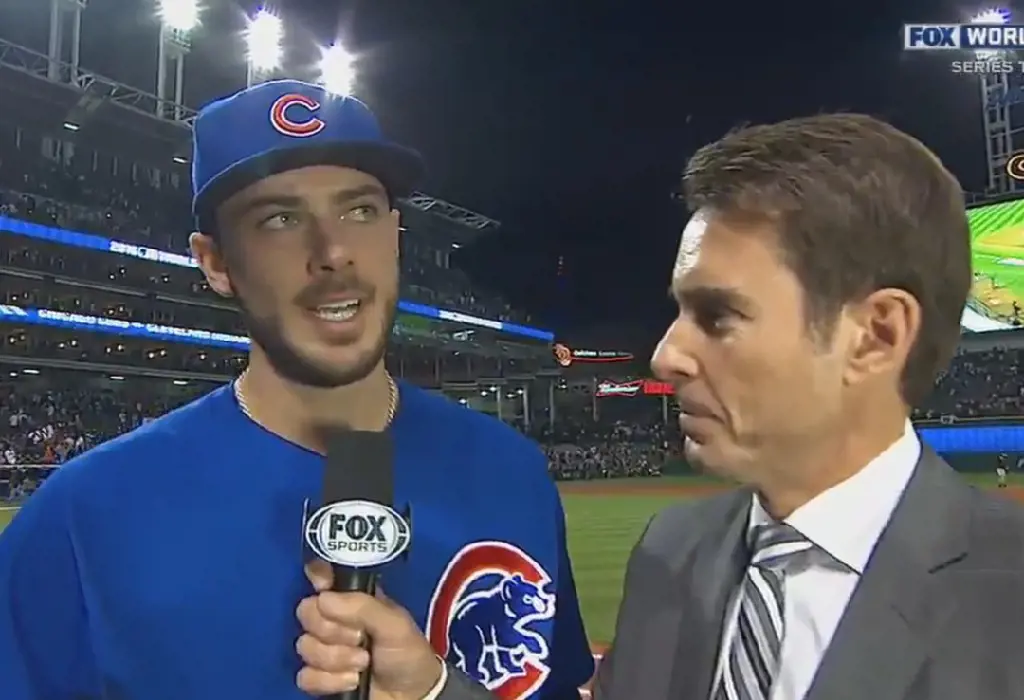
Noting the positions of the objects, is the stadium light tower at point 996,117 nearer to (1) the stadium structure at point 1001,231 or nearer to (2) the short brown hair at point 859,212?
(1) the stadium structure at point 1001,231

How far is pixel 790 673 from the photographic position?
2.15ft

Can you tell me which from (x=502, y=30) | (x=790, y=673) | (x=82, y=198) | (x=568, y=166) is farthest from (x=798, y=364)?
(x=82, y=198)

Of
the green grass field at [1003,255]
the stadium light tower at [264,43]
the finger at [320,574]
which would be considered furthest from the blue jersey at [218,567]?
the green grass field at [1003,255]

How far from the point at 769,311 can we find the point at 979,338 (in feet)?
31.8

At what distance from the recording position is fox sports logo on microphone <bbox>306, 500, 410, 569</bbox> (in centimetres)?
64

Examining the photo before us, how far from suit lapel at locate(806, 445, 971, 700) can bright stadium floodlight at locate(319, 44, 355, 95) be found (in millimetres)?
4230

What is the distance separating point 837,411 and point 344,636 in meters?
0.36

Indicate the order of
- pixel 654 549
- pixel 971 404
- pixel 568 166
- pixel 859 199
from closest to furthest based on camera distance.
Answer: pixel 859 199 < pixel 654 549 < pixel 568 166 < pixel 971 404

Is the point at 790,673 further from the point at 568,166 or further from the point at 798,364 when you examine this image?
the point at 568,166

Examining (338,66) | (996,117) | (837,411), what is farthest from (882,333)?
(996,117)

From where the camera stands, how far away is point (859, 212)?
61 cm

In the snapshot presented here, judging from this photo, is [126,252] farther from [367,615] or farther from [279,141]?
[367,615]

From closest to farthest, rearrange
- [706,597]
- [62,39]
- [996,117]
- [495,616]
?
[706,597] → [495,616] → [62,39] → [996,117]

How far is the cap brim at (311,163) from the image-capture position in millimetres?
881
